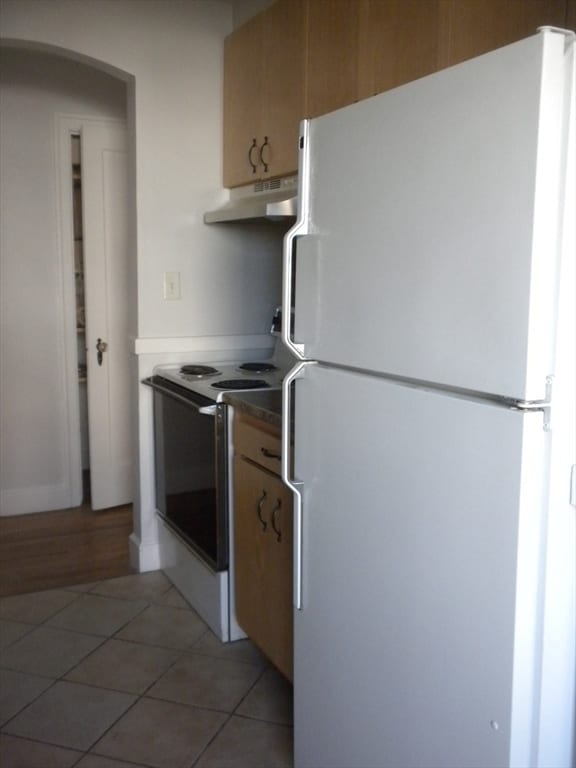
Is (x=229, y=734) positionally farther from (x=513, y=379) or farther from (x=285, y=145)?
(x=285, y=145)

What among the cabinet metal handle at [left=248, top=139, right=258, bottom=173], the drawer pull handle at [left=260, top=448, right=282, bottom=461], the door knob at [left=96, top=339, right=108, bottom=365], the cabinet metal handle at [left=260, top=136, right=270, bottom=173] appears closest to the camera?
the drawer pull handle at [left=260, top=448, right=282, bottom=461]

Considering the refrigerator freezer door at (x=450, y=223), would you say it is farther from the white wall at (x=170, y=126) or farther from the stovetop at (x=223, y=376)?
the white wall at (x=170, y=126)

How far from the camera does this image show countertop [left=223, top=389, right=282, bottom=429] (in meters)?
2.30

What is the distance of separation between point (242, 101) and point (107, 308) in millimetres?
1526

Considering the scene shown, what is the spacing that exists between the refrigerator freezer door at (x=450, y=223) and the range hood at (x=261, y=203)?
3.12ft

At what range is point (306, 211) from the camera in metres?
1.70

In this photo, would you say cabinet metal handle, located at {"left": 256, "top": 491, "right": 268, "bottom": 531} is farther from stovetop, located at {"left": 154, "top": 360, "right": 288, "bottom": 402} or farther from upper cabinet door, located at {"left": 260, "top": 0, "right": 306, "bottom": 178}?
upper cabinet door, located at {"left": 260, "top": 0, "right": 306, "bottom": 178}

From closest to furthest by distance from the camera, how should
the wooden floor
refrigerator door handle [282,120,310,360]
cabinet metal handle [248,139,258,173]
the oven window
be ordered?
refrigerator door handle [282,120,310,360] < the oven window < cabinet metal handle [248,139,258,173] < the wooden floor

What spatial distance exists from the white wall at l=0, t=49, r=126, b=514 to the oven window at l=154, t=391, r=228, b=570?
1169 millimetres

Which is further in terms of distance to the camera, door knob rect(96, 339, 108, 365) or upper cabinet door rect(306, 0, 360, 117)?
door knob rect(96, 339, 108, 365)

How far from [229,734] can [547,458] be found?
5.12 feet

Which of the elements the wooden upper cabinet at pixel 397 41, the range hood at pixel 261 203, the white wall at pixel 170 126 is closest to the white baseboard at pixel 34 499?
the white wall at pixel 170 126

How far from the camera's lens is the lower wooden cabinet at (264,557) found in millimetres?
2318

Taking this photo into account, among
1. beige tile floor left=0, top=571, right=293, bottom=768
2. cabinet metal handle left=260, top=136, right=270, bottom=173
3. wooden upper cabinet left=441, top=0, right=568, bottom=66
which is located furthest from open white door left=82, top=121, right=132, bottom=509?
wooden upper cabinet left=441, top=0, right=568, bottom=66
